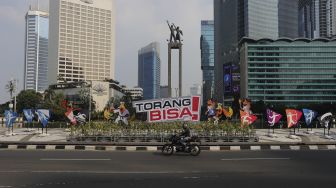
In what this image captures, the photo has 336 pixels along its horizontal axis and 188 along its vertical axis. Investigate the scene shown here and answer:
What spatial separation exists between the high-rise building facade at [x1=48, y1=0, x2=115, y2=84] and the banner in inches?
6056

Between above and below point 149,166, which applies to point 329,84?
above

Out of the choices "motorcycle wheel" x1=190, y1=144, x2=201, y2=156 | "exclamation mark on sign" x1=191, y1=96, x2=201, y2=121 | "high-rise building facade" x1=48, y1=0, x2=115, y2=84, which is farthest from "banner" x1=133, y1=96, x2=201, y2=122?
"high-rise building facade" x1=48, y1=0, x2=115, y2=84

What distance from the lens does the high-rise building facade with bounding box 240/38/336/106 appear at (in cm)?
14962

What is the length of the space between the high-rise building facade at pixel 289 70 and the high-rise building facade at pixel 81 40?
72232mm

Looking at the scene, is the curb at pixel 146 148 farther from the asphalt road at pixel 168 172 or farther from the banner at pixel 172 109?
the asphalt road at pixel 168 172

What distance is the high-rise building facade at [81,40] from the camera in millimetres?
176375

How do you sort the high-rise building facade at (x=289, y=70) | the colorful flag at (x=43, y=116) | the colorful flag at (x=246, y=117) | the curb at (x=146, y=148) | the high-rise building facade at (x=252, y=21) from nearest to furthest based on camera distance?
the curb at (x=146, y=148), the colorful flag at (x=246, y=117), the colorful flag at (x=43, y=116), the high-rise building facade at (x=289, y=70), the high-rise building facade at (x=252, y=21)

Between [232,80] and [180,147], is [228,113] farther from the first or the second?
[232,80]

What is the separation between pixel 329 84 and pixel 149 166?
149137 millimetres

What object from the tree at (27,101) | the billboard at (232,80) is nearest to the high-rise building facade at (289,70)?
the billboard at (232,80)

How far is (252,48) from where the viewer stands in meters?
151

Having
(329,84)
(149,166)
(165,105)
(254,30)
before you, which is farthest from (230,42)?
(149,166)

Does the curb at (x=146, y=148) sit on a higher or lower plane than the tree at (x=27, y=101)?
lower

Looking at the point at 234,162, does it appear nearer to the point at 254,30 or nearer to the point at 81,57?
the point at 254,30
